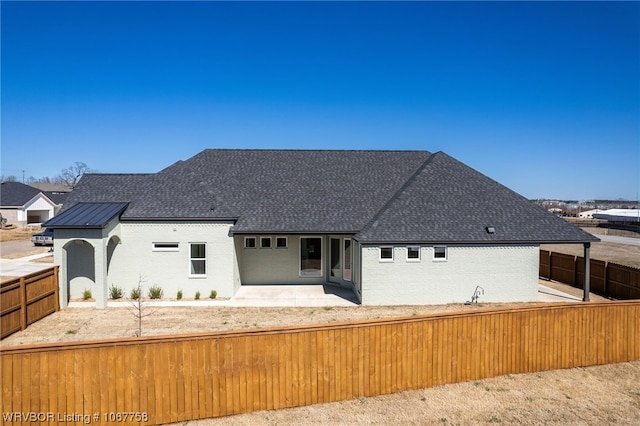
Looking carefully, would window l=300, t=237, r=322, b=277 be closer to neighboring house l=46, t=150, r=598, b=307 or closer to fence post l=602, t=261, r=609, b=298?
neighboring house l=46, t=150, r=598, b=307

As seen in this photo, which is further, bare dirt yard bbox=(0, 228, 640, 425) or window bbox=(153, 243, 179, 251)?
window bbox=(153, 243, 179, 251)

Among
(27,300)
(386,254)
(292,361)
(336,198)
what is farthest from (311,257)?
(27,300)

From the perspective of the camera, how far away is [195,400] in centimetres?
718

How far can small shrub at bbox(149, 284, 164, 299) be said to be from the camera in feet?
52.9

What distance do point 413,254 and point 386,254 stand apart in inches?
45.8

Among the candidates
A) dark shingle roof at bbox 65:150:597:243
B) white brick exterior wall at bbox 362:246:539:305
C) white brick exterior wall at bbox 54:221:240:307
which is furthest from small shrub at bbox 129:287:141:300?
white brick exterior wall at bbox 362:246:539:305

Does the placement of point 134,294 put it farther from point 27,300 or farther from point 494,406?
point 494,406

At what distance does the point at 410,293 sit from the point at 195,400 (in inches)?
406

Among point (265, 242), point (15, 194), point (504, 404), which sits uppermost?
point (15, 194)

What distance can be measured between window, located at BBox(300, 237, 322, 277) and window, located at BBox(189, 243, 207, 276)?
4634 mm

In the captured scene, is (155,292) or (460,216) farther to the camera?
(460,216)

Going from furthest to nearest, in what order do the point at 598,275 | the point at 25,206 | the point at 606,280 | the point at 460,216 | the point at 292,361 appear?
1. the point at 25,206
2. the point at 598,275
3. the point at 606,280
4. the point at 460,216
5. the point at 292,361

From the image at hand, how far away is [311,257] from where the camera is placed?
18.5m

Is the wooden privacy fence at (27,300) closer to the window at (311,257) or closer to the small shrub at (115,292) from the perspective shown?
the small shrub at (115,292)
